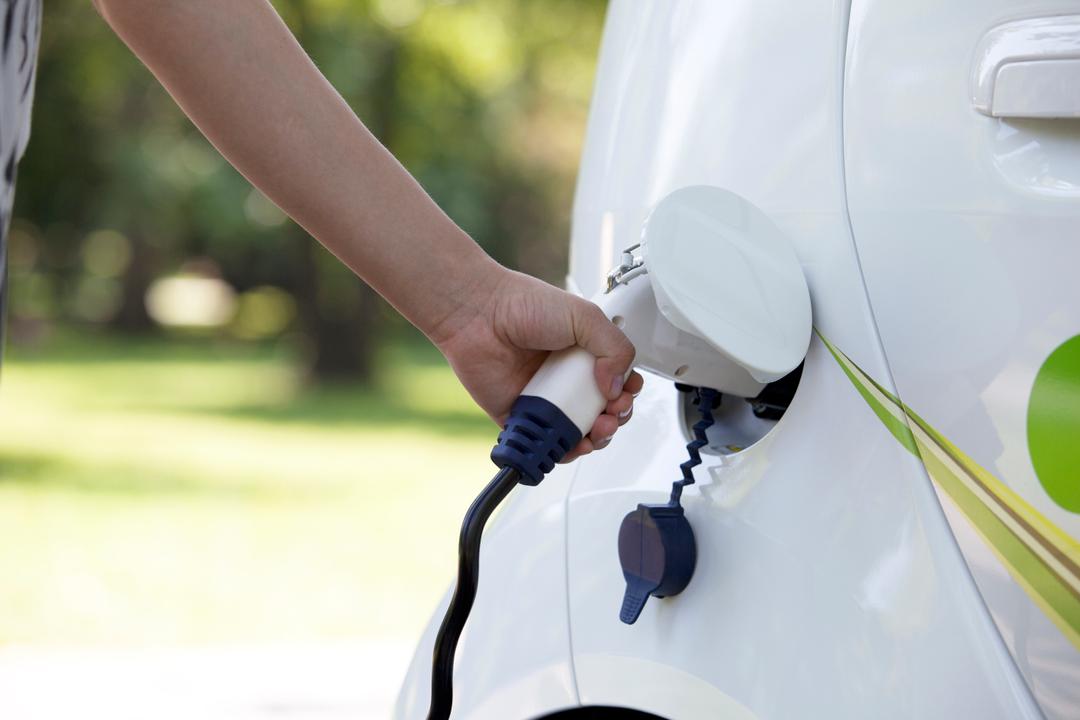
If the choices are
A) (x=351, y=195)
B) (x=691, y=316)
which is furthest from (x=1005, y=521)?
(x=351, y=195)

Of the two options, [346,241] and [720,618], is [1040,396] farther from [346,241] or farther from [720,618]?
[346,241]

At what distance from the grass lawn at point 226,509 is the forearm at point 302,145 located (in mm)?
4348

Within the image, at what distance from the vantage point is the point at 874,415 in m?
1.13

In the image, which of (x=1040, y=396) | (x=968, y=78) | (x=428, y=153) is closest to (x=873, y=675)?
(x=1040, y=396)

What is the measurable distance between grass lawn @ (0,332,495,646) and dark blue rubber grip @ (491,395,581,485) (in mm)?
4373

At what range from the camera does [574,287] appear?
5.31ft

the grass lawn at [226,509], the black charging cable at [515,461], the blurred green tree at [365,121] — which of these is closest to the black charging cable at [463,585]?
the black charging cable at [515,461]

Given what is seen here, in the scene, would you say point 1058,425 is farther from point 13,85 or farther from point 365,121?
point 365,121

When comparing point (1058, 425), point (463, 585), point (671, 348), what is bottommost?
point (463, 585)

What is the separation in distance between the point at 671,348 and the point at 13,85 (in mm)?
670

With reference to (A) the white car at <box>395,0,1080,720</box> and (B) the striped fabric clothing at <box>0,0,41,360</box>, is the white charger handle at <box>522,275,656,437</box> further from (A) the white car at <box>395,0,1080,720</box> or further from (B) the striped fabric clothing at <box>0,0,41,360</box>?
(B) the striped fabric clothing at <box>0,0,41,360</box>

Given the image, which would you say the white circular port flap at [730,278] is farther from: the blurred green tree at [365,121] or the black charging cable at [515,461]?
the blurred green tree at [365,121]

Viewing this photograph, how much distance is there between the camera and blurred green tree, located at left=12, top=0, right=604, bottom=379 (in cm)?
1370

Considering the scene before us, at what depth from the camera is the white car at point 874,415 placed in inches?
40.7
